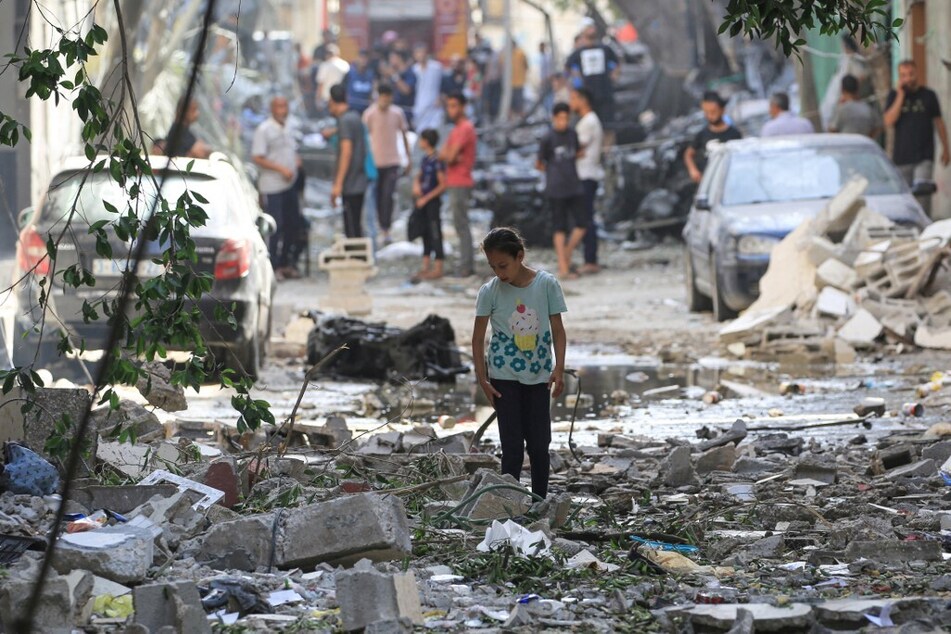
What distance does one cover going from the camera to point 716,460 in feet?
27.4

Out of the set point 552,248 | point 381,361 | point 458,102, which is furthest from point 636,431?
point 552,248

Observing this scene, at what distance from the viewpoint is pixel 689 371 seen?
13031 millimetres

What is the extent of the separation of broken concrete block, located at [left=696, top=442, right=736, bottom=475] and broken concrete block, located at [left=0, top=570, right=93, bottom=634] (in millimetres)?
3967

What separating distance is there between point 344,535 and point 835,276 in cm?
936

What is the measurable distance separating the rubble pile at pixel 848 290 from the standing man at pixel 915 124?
3873mm

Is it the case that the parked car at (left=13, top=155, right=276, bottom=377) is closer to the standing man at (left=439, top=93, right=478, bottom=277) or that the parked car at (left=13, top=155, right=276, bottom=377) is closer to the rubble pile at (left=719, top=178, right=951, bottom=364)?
the rubble pile at (left=719, top=178, right=951, bottom=364)

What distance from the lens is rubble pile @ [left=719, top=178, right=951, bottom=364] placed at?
13.5m


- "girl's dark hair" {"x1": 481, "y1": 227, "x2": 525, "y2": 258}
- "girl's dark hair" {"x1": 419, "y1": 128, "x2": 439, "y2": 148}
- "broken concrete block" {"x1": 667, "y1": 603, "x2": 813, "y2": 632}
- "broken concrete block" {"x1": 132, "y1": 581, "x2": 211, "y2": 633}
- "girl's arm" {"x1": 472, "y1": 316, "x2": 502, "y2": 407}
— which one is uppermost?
"girl's dark hair" {"x1": 419, "y1": 128, "x2": 439, "y2": 148}

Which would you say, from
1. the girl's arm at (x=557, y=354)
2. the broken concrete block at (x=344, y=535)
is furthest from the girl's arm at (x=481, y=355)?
the broken concrete block at (x=344, y=535)

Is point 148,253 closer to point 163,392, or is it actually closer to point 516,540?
point 163,392

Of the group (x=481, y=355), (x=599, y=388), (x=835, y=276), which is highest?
(x=481, y=355)

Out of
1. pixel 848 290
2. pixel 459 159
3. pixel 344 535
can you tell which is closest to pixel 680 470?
pixel 344 535

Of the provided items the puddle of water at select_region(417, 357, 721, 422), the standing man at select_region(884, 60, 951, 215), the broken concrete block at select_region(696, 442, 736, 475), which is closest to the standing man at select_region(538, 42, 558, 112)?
the standing man at select_region(884, 60, 951, 215)

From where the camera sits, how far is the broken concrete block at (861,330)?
1352 cm
